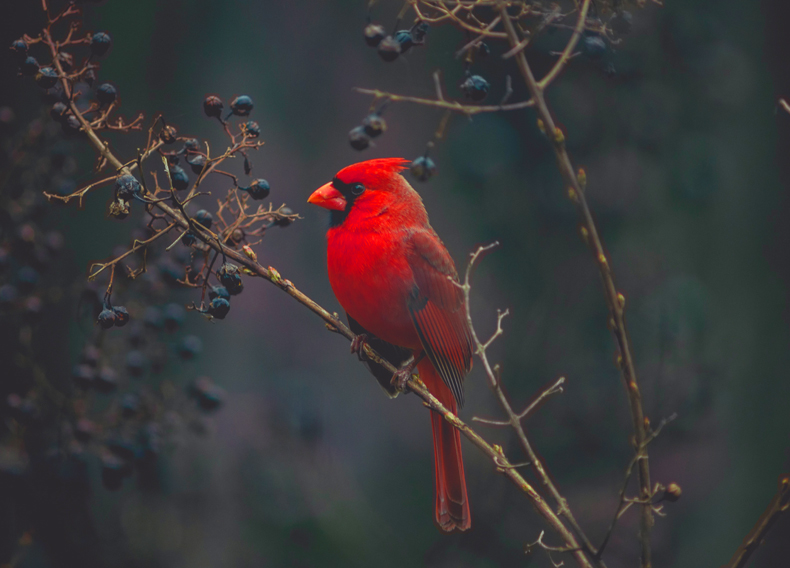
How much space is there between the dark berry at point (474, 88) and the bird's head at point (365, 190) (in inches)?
7.6

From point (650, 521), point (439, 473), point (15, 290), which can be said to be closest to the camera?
point (650, 521)

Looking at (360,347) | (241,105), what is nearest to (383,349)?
(360,347)

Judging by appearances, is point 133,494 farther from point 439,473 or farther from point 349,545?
→ point 439,473

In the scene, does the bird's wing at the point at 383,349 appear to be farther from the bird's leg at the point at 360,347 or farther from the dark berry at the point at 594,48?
the dark berry at the point at 594,48

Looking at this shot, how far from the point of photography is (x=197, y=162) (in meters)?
0.74

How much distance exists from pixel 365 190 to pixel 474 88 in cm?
28

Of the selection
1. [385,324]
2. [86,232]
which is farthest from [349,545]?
[86,232]

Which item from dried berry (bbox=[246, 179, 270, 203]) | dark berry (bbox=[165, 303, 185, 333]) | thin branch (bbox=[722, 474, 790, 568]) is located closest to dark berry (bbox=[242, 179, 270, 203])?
dried berry (bbox=[246, 179, 270, 203])

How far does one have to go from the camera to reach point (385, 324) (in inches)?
35.4

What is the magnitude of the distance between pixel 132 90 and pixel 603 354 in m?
1.16

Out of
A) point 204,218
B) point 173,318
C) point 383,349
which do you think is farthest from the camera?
point 173,318

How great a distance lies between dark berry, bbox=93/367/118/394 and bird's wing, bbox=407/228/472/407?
549 mm

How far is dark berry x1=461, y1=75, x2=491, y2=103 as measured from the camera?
0.67m

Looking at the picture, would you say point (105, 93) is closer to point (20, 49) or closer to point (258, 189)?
point (20, 49)
